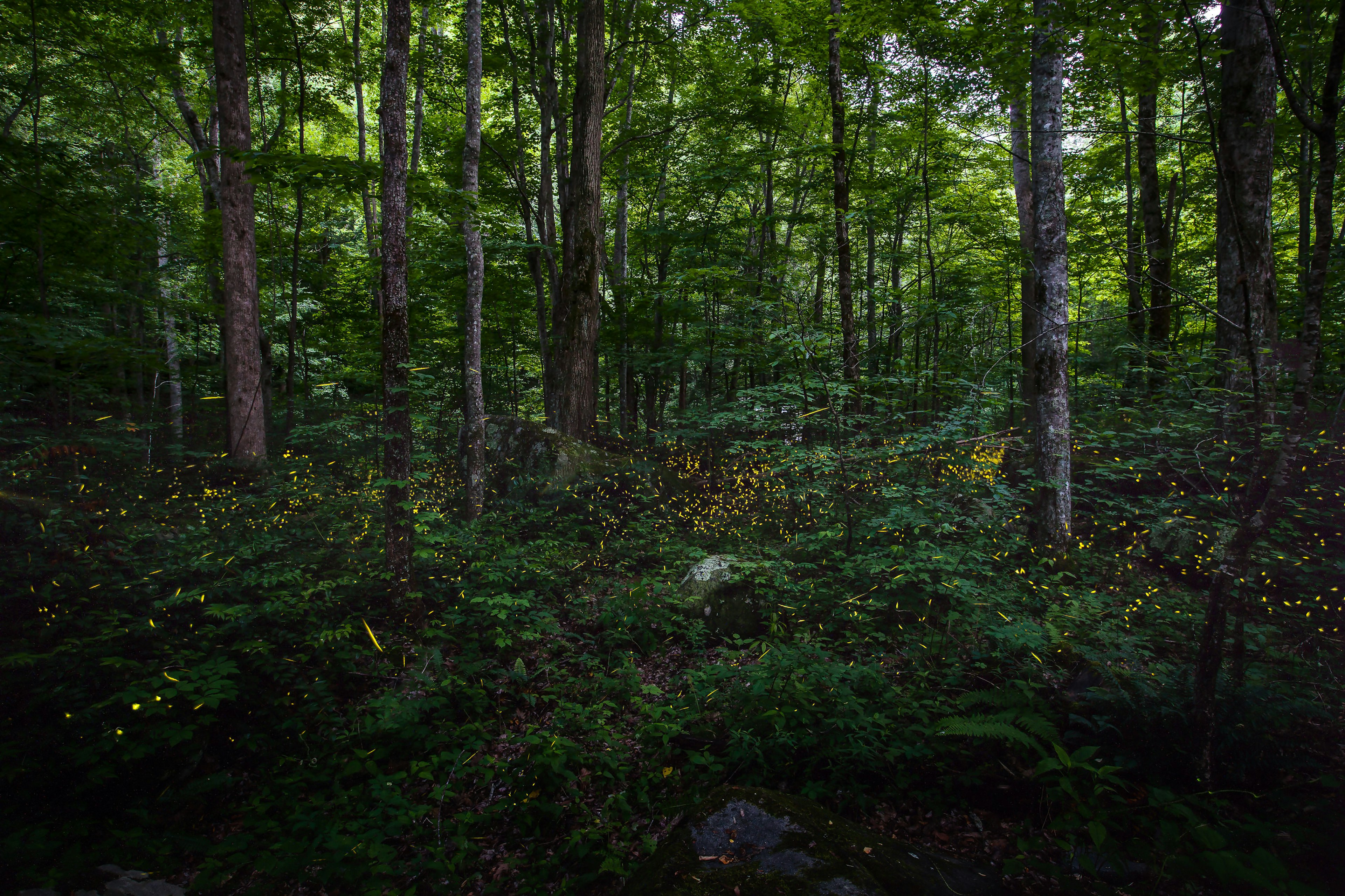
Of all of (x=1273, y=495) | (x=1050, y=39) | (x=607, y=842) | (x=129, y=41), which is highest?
(x=129, y=41)

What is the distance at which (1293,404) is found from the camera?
2586 mm

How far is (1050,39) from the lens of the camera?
5309 mm

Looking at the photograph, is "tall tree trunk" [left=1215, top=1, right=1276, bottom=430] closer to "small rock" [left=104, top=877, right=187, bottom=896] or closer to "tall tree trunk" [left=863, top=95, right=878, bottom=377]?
"tall tree trunk" [left=863, top=95, right=878, bottom=377]

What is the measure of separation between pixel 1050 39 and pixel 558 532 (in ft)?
26.0

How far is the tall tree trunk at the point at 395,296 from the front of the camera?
5.52 metres

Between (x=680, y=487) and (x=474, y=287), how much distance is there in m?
4.75

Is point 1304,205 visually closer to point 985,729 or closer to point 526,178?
point 985,729

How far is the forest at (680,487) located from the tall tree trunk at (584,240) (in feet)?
→ 0.27

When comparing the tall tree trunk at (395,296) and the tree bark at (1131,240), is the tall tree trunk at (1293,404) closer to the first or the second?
the tree bark at (1131,240)

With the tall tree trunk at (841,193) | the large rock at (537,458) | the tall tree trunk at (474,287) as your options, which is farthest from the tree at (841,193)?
the tall tree trunk at (474,287)

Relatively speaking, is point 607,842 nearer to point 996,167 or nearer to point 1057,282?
point 1057,282

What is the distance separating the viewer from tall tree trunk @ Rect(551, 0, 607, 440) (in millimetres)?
9352

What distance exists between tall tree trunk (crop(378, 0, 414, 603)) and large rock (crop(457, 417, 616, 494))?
3388mm

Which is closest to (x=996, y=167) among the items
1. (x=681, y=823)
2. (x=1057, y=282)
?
(x=1057, y=282)
